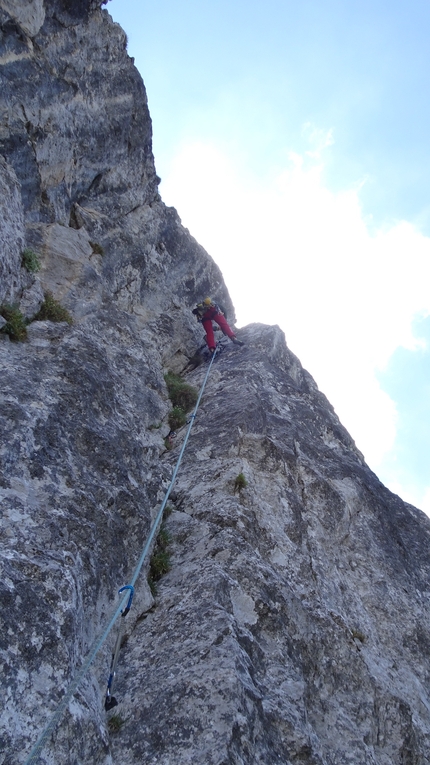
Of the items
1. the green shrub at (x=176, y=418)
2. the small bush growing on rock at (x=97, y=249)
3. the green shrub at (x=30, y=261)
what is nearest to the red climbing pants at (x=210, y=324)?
the small bush growing on rock at (x=97, y=249)

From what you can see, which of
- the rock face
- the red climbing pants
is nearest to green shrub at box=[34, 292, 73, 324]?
the rock face

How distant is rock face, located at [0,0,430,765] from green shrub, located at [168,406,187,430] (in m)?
0.22

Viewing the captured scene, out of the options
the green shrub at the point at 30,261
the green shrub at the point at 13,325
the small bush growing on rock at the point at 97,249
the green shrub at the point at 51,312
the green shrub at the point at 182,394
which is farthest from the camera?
the small bush growing on rock at the point at 97,249

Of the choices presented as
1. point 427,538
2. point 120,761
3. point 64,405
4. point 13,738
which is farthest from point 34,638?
point 427,538

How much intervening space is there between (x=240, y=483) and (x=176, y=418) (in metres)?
3.08

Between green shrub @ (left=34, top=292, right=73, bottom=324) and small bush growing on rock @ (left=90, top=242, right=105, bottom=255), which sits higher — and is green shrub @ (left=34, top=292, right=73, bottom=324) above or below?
below

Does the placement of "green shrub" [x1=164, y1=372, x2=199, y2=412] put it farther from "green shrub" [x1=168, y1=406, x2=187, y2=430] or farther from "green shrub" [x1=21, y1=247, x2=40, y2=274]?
"green shrub" [x1=21, y1=247, x2=40, y2=274]

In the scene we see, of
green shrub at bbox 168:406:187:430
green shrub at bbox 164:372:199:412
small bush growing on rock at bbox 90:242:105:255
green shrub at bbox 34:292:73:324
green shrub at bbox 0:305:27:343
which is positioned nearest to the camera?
green shrub at bbox 0:305:27:343

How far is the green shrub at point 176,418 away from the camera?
12211 millimetres

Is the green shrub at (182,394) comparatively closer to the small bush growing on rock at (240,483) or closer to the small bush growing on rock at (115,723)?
the small bush growing on rock at (240,483)

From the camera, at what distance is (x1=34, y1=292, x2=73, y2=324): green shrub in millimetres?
10141

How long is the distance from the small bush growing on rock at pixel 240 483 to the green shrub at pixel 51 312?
420cm

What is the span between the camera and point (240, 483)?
9664 millimetres

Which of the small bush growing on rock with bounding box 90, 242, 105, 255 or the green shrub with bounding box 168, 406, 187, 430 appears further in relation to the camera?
the small bush growing on rock with bounding box 90, 242, 105, 255
